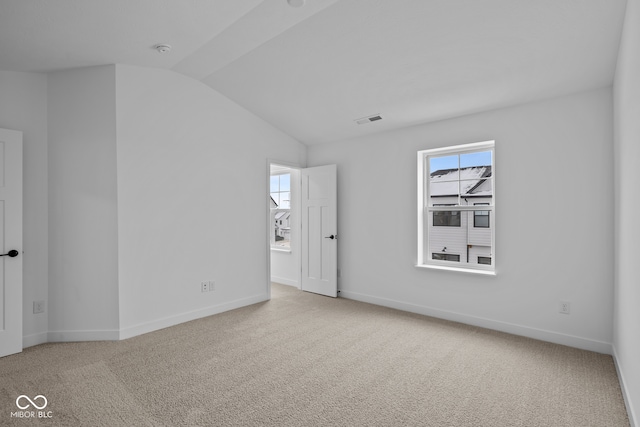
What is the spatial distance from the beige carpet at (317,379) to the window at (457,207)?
85 cm

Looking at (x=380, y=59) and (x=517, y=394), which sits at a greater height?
(x=380, y=59)

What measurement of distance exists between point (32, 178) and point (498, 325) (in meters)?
4.95

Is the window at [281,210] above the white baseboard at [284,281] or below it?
above

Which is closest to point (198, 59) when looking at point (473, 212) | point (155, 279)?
point (155, 279)

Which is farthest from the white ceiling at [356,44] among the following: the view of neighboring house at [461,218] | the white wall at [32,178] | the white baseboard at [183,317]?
the white baseboard at [183,317]

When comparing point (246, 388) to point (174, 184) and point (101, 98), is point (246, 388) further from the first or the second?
point (101, 98)

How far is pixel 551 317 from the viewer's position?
3268 mm

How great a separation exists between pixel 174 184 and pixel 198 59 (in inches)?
54.7

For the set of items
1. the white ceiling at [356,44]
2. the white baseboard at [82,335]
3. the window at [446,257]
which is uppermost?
the white ceiling at [356,44]

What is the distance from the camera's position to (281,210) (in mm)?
6250

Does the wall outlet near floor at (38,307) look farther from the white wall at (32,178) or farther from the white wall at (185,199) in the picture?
the white wall at (185,199)

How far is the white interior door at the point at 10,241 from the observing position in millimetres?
2992

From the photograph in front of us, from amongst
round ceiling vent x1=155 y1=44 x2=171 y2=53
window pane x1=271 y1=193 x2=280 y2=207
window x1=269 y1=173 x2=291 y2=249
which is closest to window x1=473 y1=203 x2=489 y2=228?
window x1=269 y1=173 x2=291 y2=249

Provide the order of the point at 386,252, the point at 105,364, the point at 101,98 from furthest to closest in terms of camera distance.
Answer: the point at 386,252 → the point at 101,98 → the point at 105,364
